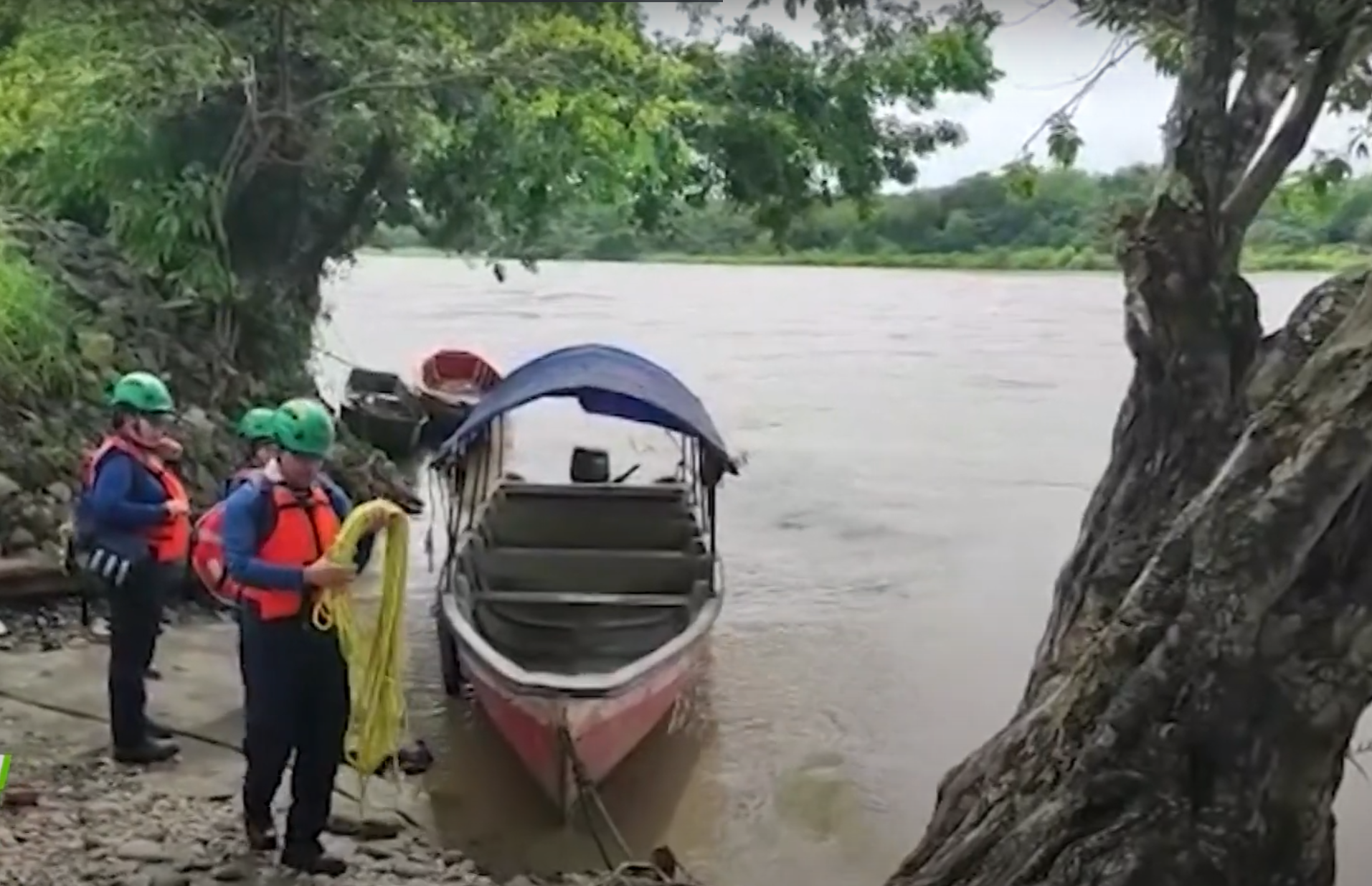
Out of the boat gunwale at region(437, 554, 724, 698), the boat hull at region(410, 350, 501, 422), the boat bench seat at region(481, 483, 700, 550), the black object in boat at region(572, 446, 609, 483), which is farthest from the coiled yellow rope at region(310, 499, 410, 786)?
the boat hull at region(410, 350, 501, 422)

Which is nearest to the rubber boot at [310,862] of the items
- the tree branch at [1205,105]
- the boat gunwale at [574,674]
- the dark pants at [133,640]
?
the dark pants at [133,640]

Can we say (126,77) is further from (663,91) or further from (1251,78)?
(1251,78)

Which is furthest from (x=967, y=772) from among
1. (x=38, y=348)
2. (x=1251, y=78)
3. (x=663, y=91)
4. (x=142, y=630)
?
(x=38, y=348)

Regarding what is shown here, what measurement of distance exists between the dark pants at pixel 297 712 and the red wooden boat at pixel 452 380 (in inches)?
257

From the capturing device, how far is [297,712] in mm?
3428

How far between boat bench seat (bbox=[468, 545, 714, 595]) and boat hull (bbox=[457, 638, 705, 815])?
845 millimetres

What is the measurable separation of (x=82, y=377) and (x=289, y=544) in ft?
11.9

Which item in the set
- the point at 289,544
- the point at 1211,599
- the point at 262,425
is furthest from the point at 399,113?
the point at 1211,599

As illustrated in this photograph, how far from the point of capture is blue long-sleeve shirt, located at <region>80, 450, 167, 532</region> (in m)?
4.00

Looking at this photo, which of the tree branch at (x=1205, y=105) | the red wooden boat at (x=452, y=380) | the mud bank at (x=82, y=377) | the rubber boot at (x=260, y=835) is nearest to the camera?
the tree branch at (x=1205, y=105)

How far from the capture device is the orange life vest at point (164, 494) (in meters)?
4.00

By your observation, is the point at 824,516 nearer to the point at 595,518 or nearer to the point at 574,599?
the point at 595,518

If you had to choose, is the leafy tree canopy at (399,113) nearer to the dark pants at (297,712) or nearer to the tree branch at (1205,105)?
the tree branch at (1205,105)

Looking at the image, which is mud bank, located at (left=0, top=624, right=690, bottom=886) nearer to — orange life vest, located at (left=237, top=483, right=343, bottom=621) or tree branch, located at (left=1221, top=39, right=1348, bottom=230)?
orange life vest, located at (left=237, top=483, right=343, bottom=621)
